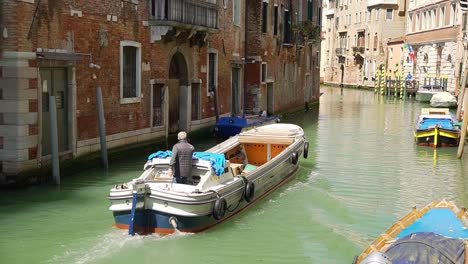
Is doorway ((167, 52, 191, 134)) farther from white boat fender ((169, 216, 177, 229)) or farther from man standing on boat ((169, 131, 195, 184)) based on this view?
white boat fender ((169, 216, 177, 229))

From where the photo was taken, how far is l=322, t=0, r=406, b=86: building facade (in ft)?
176

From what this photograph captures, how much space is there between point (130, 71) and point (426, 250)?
32.0 ft

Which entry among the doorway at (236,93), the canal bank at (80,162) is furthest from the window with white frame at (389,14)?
the canal bank at (80,162)

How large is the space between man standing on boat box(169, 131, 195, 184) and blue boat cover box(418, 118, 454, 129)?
11.0m

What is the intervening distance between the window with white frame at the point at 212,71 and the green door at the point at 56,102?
7.18 metres

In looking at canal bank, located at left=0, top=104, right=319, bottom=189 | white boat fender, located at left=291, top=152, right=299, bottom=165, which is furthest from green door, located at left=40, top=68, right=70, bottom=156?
white boat fender, located at left=291, top=152, right=299, bottom=165

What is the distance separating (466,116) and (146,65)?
7775 millimetres

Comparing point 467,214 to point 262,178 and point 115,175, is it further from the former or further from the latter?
point 115,175

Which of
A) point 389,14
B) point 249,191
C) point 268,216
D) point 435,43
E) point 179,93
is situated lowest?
point 268,216

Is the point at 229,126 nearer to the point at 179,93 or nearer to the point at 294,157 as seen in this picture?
the point at 179,93

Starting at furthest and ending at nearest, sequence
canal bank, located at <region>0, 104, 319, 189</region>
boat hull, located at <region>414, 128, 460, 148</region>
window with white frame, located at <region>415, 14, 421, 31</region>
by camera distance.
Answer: window with white frame, located at <region>415, 14, 421, 31</region> < boat hull, located at <region>414, 128, 460, 148</region> < canal bank, located at <region>0, 104, 319, 189</region>

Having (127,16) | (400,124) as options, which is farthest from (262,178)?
(400,124)

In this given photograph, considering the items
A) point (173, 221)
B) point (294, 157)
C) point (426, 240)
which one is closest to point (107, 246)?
point (173, 221)

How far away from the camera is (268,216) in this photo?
980cm
